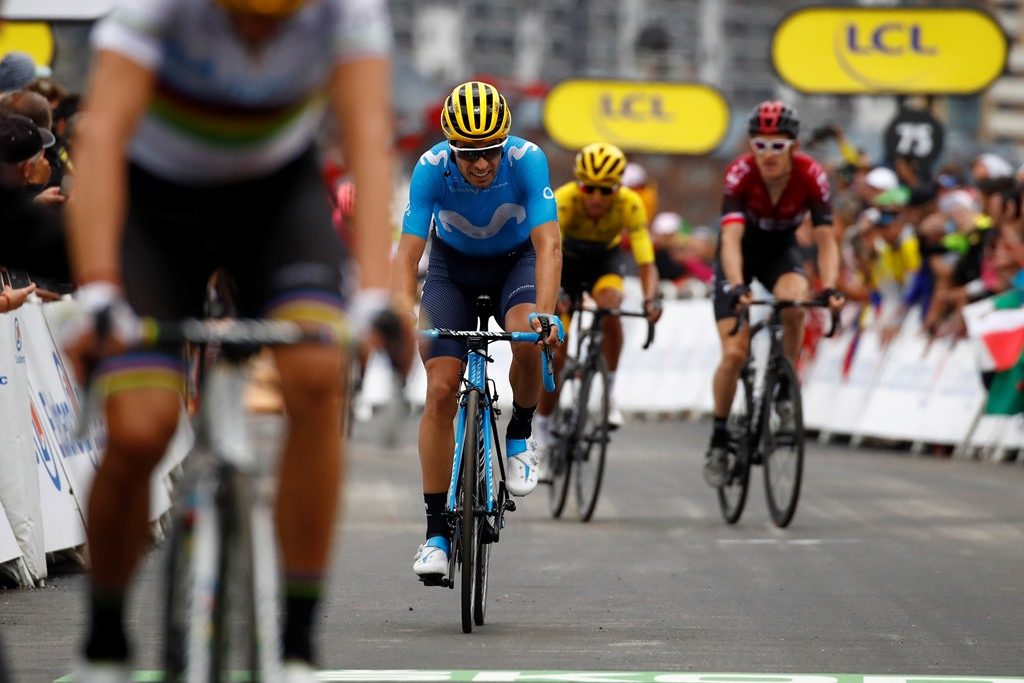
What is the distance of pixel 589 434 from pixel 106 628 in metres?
8.66

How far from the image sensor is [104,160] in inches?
Answer: 195

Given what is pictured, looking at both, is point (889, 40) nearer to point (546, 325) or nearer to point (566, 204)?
point (566, 204)

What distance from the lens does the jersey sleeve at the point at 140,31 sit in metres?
5.05

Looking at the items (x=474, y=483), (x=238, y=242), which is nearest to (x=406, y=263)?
(x=474, y=483)

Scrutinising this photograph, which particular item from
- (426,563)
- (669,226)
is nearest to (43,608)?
(426,563)

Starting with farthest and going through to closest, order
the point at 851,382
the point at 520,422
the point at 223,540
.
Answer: the point at 851,382 → the point at 520,422 → the point at 223,540

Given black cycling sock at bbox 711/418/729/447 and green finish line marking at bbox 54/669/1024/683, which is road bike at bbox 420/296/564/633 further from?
black cycling sock at bbox 711/418/729/447

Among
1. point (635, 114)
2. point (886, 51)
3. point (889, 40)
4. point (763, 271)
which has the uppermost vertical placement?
point (889, 40)

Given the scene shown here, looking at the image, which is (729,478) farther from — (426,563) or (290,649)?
(290,649)

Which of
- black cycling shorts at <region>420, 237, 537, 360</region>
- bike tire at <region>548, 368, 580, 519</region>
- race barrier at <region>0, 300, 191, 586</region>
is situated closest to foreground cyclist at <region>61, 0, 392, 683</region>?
race barrier at <region>0, 300, 191, 586</region>

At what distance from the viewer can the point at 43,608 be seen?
9148 mm

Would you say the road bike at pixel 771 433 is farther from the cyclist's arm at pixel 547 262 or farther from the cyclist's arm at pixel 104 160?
the cyclist's arm at pixel 104 160

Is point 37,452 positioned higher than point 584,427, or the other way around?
point 37,452

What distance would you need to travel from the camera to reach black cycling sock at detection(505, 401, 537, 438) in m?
10.4
